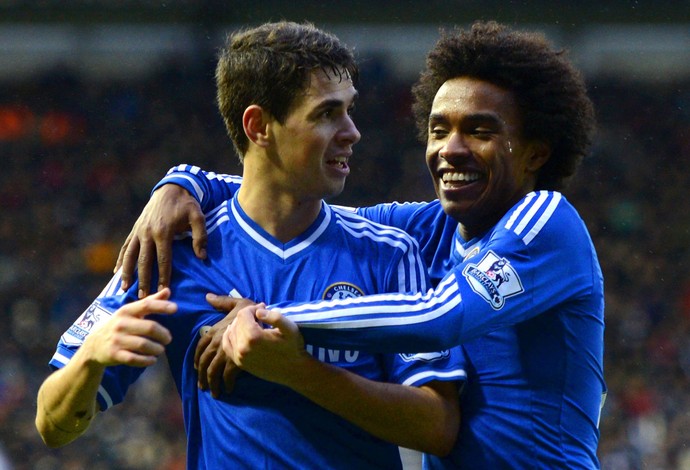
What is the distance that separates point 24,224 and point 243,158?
13.0 metres

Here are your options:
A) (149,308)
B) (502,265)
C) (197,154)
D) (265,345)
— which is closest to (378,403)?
(265,345)

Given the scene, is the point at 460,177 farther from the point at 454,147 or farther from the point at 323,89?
the point at 323,89

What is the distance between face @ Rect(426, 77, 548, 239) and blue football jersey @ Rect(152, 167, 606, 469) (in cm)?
11

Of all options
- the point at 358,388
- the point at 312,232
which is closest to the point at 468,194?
the point at 312,232

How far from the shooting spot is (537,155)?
3.48 m

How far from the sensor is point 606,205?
15734mm

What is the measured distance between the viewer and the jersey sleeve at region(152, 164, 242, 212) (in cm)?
347

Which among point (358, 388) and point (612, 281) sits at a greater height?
point (358, 388)

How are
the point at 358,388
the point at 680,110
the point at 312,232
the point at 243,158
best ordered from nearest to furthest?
the point at 358,388 → the point at 312,232 → the point at 243,158 → the point at 680,110

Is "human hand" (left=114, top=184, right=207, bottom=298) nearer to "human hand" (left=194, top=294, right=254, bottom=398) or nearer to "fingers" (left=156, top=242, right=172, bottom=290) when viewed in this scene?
"fingers" (left=156, top=242, right=172, bottom=290)

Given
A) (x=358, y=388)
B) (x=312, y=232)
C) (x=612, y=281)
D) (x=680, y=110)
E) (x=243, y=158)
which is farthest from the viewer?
(x=680, y=110)

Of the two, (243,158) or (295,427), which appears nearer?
(295,427)

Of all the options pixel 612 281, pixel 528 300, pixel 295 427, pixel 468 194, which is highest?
pixel 468 194

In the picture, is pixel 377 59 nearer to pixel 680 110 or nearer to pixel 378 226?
pixel 680 110
